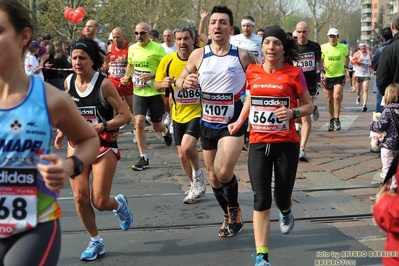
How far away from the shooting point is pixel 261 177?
5.11 m

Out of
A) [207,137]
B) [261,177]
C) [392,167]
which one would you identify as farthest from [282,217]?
[392,167]

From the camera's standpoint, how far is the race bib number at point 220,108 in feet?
20.1

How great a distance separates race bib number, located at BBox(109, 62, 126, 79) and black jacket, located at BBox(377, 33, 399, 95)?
5.57 m

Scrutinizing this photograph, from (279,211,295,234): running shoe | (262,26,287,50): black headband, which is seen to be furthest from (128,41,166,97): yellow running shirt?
(279,211,295,234): running shoe

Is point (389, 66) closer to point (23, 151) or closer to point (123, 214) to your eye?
point (123, 214)

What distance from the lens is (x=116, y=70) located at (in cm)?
1157

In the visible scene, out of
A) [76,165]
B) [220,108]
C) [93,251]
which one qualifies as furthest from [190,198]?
[76,165]

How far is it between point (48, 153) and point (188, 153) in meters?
4.16

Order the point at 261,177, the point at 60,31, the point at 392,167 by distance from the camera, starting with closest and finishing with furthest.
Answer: the point at 392,167 < the point at 261,177 < the point at 60,31

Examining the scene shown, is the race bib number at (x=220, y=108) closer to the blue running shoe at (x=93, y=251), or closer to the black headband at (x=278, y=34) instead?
the black headband at (x=278, y=34)

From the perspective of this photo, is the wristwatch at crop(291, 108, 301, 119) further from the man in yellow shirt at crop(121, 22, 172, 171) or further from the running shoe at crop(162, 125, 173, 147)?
the running shoe at crop(162, 125, 173, 147)

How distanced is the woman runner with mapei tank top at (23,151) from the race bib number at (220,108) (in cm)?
339

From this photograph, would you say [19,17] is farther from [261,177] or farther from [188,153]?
[188,153]

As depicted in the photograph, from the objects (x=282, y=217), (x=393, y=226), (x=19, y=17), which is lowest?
(x=282, y=217)
